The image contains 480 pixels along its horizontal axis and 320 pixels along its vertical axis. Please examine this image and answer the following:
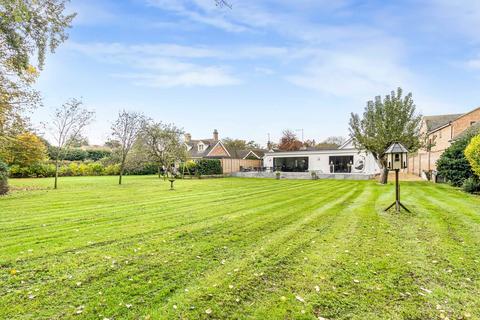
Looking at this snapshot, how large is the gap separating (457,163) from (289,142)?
33.1m

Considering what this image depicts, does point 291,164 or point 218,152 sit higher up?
point 218,152

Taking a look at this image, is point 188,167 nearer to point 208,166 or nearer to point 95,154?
point 208,166

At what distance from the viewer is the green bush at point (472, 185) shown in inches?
527

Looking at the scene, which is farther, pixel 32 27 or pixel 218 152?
pixel 218 152

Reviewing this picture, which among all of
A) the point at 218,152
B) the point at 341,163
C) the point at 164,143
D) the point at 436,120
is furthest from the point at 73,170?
the point at 436,120

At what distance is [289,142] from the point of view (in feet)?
159

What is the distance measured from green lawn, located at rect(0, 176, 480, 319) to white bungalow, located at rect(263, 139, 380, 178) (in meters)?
20.4

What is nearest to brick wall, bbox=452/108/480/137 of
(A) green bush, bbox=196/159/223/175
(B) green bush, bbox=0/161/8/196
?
(A) green bush, bbox=196/159/223/175

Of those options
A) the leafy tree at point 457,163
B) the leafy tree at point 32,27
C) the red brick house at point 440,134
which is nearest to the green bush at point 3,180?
the leafy tree at point 32,27

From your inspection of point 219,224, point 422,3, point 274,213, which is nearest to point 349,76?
point 422,3

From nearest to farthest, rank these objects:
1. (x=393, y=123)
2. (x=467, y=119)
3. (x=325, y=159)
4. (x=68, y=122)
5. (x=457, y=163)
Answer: (x=457, y=163) < (x=393, y=123) < (x=68, y=122) < (x=467, y=119) < (x=325, y=159)

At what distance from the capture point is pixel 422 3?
37.3ft

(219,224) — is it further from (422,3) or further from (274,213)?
(422,3)

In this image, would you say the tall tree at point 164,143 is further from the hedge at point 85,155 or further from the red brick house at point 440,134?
the red brick house at point 440,134
